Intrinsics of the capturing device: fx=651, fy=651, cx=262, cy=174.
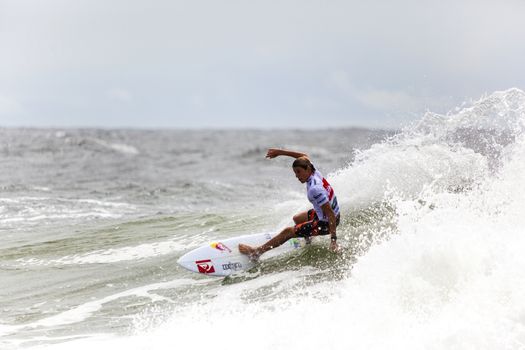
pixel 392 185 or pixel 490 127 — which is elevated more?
pixel 490 127

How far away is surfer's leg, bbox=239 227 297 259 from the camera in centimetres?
902

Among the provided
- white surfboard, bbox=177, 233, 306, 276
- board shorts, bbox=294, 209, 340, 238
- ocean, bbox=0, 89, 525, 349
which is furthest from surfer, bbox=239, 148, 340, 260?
ocean, bbox=0, 89, 525, 349

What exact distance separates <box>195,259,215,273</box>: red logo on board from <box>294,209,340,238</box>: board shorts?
1.28 m

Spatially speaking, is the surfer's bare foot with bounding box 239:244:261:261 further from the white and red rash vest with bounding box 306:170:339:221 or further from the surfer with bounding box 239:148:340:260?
the white and red rash vest with bounding box 306:170:339:221

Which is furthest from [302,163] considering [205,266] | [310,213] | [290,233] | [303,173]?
[205,266]

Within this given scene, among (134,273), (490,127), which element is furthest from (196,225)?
(490,127)

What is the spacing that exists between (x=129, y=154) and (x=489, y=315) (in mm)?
37127

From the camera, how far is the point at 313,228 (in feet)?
29.2

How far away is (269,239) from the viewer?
9461mm

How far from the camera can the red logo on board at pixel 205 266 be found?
9094 millimetres

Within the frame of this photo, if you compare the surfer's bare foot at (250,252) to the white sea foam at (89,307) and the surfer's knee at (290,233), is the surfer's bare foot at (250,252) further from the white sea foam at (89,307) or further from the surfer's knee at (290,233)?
the white sea foam at (89,307)

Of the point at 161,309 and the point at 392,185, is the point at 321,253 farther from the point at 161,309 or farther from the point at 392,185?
the point at 392,185

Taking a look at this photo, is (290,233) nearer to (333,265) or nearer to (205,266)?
(333,265)

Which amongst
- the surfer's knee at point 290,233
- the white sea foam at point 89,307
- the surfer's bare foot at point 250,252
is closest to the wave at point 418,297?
the surfer's bare foot at point 250,252
